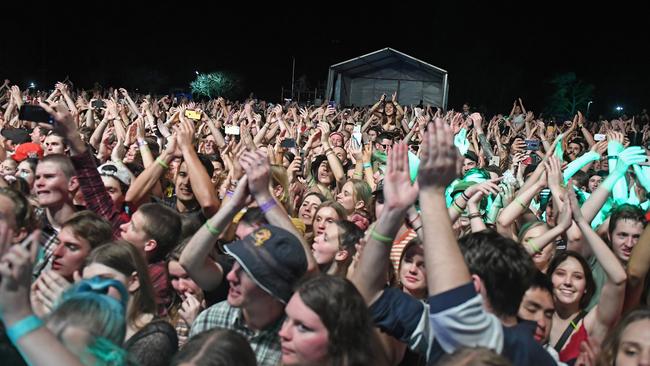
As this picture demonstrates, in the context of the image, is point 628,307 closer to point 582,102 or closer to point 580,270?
point 580,270

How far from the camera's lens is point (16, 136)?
8750 millimetres

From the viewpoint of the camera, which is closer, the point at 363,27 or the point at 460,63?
the point at 460,63

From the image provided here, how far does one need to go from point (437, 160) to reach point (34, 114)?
9.02ft

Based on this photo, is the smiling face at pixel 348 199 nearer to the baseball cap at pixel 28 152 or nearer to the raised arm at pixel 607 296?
the raised arm at pixel 607 296

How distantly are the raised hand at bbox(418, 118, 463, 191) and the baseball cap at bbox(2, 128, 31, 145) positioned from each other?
7.13 metres

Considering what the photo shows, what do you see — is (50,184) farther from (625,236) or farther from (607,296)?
(625,236)

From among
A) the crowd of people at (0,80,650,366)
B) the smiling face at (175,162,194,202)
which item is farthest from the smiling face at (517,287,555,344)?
the smiling face at (175,162,194,202)

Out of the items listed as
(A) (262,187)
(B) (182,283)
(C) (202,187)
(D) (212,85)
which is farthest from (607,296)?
(D) (212,85)

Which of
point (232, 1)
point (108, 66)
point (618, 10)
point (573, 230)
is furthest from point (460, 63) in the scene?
point (573, 230)

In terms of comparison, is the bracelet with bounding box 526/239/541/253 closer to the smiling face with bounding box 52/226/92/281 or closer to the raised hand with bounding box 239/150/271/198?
the raised hand with bounding box 239/150/271/198

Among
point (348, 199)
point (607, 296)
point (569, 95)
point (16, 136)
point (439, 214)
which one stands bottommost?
point (607, 296)

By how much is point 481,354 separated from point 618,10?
51686 mm

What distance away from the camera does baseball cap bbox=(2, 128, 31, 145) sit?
8703 mm

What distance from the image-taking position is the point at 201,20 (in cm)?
4675
